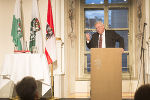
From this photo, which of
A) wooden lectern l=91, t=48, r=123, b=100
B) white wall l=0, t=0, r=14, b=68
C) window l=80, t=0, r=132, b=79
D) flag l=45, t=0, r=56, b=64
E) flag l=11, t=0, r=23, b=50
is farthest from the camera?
window l=80, t=0, r=132, b=79

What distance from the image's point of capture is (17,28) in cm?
543

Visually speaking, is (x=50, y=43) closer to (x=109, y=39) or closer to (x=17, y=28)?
(x=17, y=28)

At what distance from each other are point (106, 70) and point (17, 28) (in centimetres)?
227

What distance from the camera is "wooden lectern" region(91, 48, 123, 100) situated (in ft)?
14.6

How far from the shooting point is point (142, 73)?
6.12m

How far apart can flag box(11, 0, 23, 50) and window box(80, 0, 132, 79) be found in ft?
6.26

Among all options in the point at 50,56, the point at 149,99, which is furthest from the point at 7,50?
the point at 149,99

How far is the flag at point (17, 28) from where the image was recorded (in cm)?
539

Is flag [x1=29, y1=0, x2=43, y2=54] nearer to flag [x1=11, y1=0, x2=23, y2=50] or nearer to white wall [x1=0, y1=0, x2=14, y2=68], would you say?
flag [x1=11, y1=0, x2=23, y2=50]

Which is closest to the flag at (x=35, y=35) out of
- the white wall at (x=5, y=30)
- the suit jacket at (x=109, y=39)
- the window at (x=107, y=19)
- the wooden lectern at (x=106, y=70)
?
the white wall at (x=5, y=30)

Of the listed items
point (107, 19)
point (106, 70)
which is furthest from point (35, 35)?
point (107, 19)

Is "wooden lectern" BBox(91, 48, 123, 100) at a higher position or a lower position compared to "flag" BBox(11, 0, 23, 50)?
lower

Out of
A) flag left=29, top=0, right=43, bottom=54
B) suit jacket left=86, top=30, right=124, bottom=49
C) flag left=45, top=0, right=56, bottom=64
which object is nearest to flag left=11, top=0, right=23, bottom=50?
flag left=29, top=0, right=43, bottom=54

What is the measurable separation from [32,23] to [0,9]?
37.4 inches
